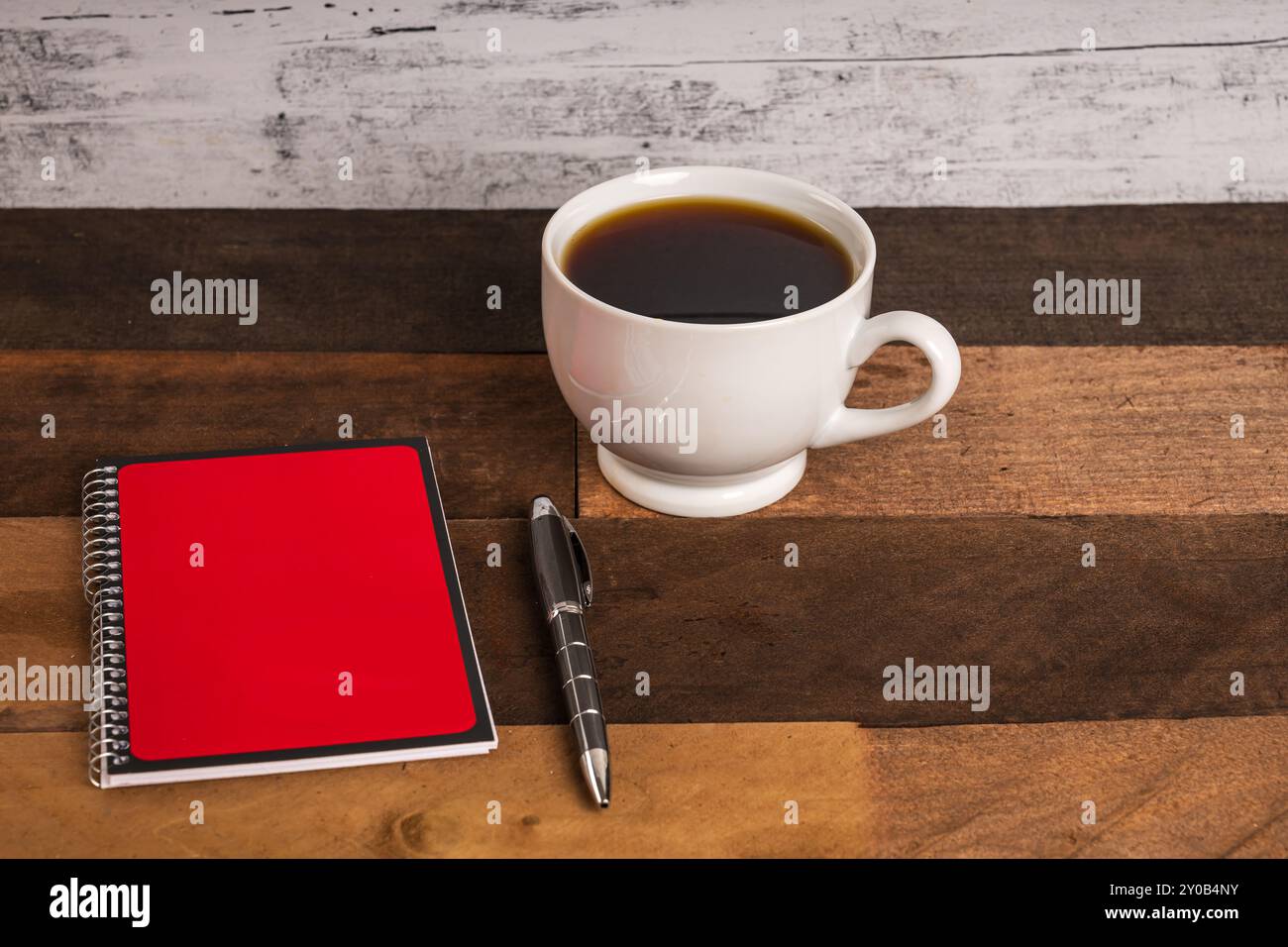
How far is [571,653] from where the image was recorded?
628mm

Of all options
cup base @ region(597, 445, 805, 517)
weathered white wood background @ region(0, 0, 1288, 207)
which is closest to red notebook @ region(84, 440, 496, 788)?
cup base @ region(597, 445, 805, 517)

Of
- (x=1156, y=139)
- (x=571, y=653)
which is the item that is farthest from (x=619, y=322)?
(x=1156, y=139)

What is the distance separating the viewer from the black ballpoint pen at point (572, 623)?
0.59m

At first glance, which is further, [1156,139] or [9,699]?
[1156,139]

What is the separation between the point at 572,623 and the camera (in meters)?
0.64

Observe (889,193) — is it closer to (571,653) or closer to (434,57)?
(434,57)

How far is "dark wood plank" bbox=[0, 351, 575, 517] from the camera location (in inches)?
30.1

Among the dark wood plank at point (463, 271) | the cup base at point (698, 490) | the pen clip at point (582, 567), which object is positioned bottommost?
the pen clip at point (582, 567)

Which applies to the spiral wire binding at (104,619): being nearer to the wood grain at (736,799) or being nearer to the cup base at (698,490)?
the wood grain at (736,799)

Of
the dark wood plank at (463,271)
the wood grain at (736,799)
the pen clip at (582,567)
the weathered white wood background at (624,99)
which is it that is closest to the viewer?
the wood grain at (736,799)

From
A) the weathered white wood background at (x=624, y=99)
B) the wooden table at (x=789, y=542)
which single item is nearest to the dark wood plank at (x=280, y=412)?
the wooden table at (x=789, y=542)

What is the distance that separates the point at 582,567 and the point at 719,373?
132mm

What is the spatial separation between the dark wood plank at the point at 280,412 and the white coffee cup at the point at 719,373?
7cm
